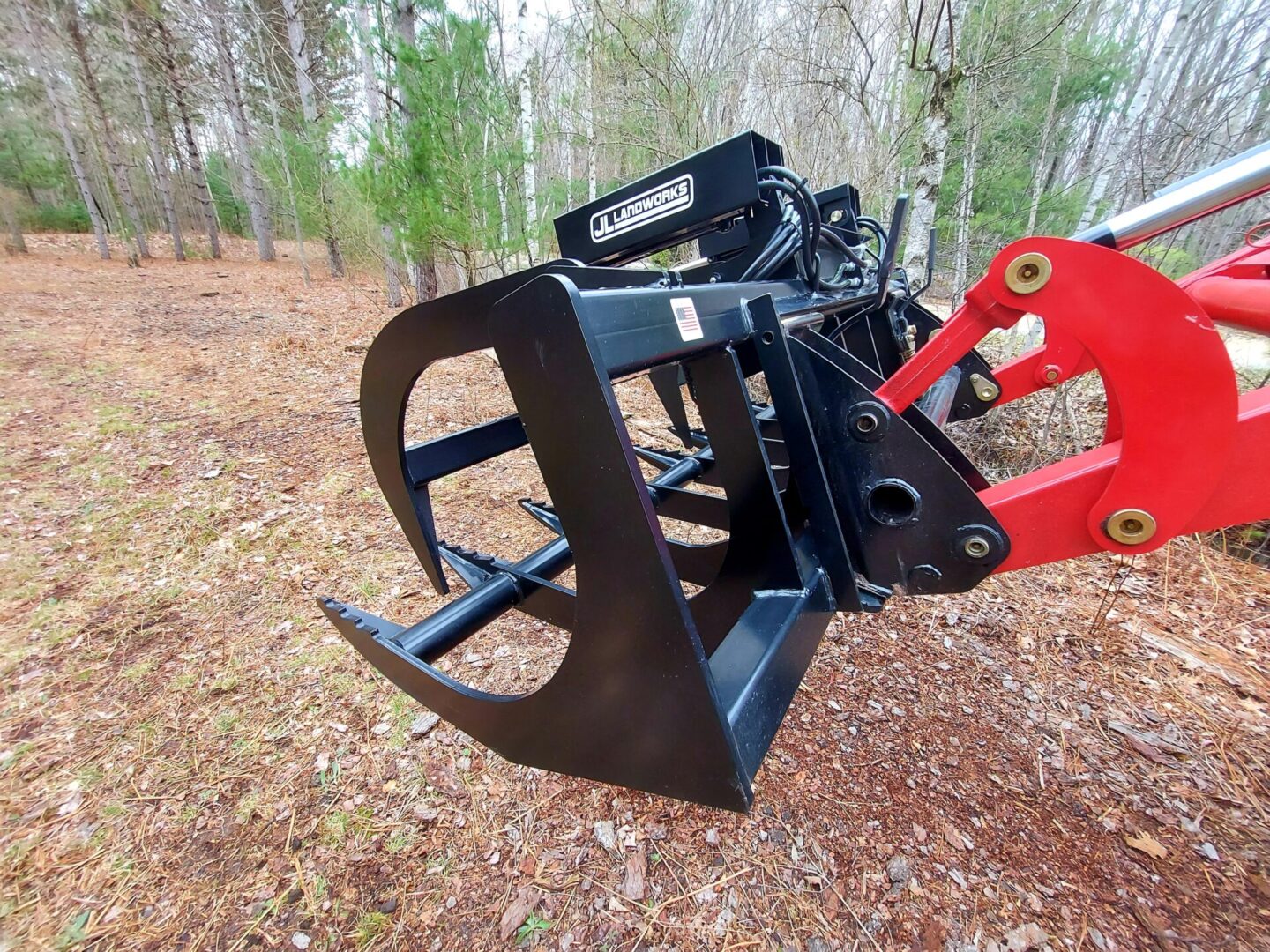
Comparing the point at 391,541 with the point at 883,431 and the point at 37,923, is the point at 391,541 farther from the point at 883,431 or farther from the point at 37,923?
the point at 883,431

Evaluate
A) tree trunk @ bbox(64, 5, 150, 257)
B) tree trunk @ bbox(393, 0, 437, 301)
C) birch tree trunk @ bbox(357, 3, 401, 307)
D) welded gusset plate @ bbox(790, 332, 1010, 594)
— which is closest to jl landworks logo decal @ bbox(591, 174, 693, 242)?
welded gusset plate @ bbox(790, 332, 1010, 594)

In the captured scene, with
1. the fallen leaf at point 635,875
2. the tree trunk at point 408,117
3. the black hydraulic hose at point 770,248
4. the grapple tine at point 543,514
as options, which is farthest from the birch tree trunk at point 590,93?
the fallen leaf at point 635,875

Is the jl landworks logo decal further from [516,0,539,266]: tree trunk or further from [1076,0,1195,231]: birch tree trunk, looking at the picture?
[1076,0,1195,231]: birch tree trunk

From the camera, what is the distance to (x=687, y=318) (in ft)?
3.48

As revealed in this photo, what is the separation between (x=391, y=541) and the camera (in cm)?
290

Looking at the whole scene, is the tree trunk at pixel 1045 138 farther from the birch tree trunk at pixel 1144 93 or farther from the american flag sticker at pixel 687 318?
the american flag sticker at pixel 687 318

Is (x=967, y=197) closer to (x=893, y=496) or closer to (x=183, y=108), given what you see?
(x=893, y=496)

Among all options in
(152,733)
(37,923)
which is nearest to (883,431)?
(37,923)

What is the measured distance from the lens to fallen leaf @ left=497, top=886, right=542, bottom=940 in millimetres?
1273

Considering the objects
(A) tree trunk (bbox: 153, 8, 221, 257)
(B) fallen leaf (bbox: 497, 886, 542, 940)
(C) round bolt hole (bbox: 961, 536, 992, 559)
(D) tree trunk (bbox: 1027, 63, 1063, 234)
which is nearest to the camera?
(C) round bolt hole (bbox: 961, 536, 992, 559)

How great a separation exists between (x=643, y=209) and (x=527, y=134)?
17.1 feet

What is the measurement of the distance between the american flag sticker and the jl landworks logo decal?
0.68 m

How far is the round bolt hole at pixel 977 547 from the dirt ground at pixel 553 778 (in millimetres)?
888

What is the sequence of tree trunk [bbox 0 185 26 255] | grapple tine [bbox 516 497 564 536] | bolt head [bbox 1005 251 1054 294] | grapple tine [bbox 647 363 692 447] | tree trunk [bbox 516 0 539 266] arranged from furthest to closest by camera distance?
tree trunk [bbox 0 185 26 255] < tree trunk [bbox 516 0 539 266] < grapple tine [bbox 647 363 692 447] < grapple tine [bbox 516 497 564 536] < bolt head [bbox 1005 251 1054 294]
